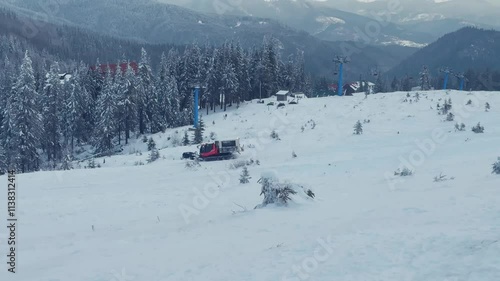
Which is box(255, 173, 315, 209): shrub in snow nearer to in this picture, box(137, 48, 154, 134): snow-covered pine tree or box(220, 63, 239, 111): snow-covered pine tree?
box(137, 48, 154, 134): snow-covered pine tree

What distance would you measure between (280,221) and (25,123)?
4328 cm

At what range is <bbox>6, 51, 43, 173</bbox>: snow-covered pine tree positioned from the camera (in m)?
45.2

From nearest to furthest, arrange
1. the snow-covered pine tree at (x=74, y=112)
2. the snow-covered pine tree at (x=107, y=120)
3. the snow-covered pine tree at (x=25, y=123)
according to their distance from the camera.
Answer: the snow-covered pine tree at (x=25, y=123) < the snow-covered pine tree at (x=107, y=120) < the snow-covered pine tree at (x=74, y=112)

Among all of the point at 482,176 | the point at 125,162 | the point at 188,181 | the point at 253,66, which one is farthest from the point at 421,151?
the point at 253,66

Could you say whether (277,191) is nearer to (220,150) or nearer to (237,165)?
(237,165)

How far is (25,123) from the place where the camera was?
45.8 metres

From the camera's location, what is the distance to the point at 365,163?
20484 mm

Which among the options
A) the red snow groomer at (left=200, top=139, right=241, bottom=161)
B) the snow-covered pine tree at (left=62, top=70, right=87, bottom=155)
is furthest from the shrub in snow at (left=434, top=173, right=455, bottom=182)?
the snow-covered pine tree at (left=62, top=70, right=87, bottom=155)

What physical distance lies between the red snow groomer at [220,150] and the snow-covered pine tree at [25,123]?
82.5ft

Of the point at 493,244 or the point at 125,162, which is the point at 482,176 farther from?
the point at 125,162

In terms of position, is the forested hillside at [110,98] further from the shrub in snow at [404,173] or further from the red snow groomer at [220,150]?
the shrub in snow at [404,173]

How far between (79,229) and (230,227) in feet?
15.3

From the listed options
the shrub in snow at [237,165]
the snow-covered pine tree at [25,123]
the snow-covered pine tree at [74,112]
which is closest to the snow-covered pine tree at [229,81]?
the snow-covered pine tree at [74,112]

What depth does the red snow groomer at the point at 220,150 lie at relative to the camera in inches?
1193
